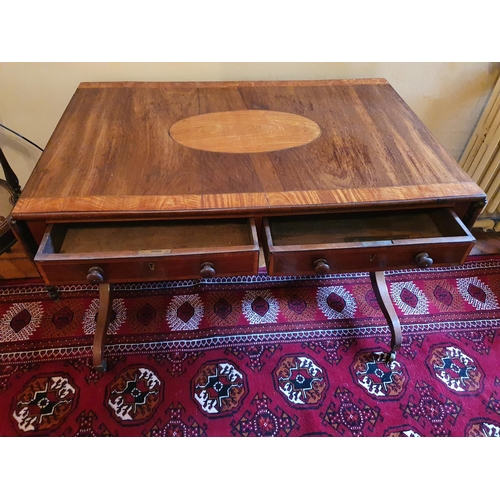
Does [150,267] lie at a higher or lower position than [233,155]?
lower

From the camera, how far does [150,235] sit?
31.7 inches

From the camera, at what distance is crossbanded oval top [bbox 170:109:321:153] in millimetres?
873

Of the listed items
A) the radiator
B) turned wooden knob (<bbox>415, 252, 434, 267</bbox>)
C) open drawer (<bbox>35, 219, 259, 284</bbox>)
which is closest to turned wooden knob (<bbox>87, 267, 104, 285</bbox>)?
open drawer (<bbox>35, 219, 259, 284</bbox>)

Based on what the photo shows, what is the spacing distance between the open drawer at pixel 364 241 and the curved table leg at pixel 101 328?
1.74 ft

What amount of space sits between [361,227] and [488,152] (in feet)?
2.51

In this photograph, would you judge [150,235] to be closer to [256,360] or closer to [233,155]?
[233,155]

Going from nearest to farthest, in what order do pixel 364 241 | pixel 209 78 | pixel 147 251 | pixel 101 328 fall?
1. pixel 147 251
2. pixel 364 241
3. pixel 101 328
4. pixel 209 78

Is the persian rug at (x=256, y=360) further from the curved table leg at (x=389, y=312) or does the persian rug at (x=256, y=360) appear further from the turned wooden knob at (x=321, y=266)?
the turned wooden knob at (x=321, y=266)

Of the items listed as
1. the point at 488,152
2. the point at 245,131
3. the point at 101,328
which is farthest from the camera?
the point at 488,152

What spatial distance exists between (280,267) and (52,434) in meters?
0.74

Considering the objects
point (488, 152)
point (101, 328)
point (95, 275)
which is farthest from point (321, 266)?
point (488, 152)

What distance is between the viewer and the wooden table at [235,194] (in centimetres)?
72
